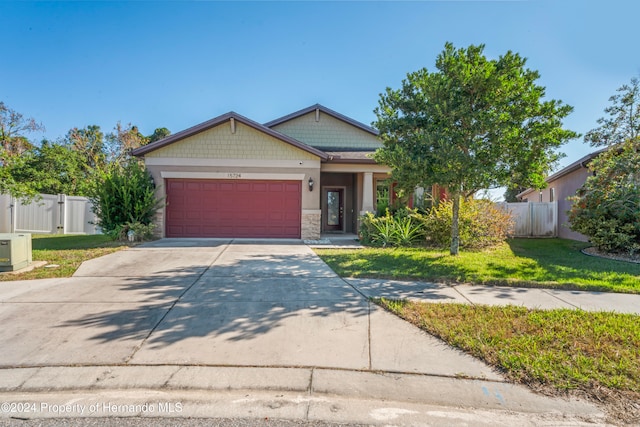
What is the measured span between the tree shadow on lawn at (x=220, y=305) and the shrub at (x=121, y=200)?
566cm

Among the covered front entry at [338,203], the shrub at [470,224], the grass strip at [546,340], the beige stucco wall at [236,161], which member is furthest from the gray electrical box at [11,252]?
the covered front entry at [338,203]

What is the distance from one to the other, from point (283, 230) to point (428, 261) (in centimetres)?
644

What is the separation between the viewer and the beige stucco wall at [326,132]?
1694 cm

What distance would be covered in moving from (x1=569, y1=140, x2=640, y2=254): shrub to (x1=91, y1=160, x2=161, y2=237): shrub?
14.5m

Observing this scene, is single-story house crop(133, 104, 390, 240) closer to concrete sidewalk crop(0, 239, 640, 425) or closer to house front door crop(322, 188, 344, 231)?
house front door crop(322, 188, 344, 231)

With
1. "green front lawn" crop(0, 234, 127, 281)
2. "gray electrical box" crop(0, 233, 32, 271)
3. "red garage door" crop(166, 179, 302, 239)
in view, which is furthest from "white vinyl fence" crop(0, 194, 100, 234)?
"gray electrical box" crop(0, 233, 32, 271)

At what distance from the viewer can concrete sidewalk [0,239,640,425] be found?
8.72 ft

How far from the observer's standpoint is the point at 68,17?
1013 cm

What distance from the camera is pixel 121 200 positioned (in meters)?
11.5

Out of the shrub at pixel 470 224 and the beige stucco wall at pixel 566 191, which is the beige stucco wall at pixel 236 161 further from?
the beige stucco wall at pixel 566 191

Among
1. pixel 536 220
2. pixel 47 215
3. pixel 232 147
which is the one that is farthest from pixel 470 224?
pixel 47 215

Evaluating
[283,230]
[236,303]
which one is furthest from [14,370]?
[283,230]

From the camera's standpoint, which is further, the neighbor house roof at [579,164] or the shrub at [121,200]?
the neighbor house roof at [579,164]

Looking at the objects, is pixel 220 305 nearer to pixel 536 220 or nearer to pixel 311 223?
pixel 311 223
